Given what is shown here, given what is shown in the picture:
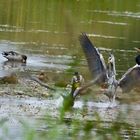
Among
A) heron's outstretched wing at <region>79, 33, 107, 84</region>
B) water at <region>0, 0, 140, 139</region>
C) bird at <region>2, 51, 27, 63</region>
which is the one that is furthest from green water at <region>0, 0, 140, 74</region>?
heron's outstretched wing at <region>79, 33, 107, 84</region>

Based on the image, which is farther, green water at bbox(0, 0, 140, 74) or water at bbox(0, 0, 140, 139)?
green water at bbox(0, 0, 140, 74)

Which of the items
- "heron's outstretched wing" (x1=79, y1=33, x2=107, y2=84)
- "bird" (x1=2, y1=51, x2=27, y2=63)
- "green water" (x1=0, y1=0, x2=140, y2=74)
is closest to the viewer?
"heron's outstretched wing" (x1=79, y1=33, x2=107, y2=84)

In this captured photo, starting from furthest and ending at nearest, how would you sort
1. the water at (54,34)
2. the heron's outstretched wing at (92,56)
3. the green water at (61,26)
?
the green water at (61,26)
the water at (54,34)
the heron's outstretched wing at (92,56)

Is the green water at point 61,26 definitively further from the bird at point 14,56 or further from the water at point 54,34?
the bird at point 14,56

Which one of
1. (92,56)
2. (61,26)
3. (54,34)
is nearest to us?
(92,56)

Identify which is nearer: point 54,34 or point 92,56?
point 92,56

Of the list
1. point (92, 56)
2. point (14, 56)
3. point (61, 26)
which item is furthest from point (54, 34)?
point (92, 56)

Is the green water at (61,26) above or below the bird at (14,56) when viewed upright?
above

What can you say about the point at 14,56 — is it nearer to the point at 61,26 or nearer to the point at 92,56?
the point at 92,56

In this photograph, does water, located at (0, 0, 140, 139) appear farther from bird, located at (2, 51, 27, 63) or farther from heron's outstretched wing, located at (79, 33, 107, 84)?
heron's outstretched wing, located at (79, 33, 107, 84)

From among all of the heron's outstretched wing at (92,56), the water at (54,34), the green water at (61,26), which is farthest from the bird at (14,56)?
the heron's outstretched wing at (92,56)

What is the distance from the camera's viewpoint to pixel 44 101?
12555 mm

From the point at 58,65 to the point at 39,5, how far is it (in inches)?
642

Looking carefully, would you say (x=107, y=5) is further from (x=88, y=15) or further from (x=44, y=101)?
(x=44, y=101)
